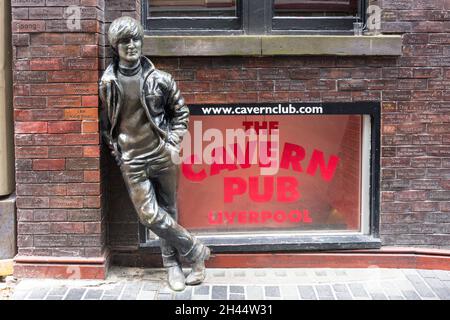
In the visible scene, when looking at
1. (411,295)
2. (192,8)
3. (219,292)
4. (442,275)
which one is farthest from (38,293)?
(442,275)

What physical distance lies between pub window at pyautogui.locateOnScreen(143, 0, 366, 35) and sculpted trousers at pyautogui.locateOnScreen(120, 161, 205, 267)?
1.45 m

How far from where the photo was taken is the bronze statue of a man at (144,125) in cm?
480

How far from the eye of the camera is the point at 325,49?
5.43 metres

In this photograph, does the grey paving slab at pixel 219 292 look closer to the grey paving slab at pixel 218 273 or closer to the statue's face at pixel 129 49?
the grey paving slab at pixel 218 273

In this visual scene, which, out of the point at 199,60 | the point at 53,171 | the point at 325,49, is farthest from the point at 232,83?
the point at 53,171

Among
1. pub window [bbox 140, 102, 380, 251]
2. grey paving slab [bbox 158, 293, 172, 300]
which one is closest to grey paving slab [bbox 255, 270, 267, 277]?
pub window [bbox 140, 102, 380, 251]

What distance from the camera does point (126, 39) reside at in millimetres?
4703

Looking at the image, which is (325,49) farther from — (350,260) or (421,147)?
(350,260)

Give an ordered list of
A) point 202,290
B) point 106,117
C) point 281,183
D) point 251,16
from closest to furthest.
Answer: point 202,290, point 106,117, point 251,16, point 281,183

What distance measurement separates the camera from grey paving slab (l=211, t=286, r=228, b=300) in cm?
496

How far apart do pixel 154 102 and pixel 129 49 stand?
0.47 m

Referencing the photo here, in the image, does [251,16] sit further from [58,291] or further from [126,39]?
[58,291]

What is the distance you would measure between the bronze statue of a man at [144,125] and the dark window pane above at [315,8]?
1.48 m
